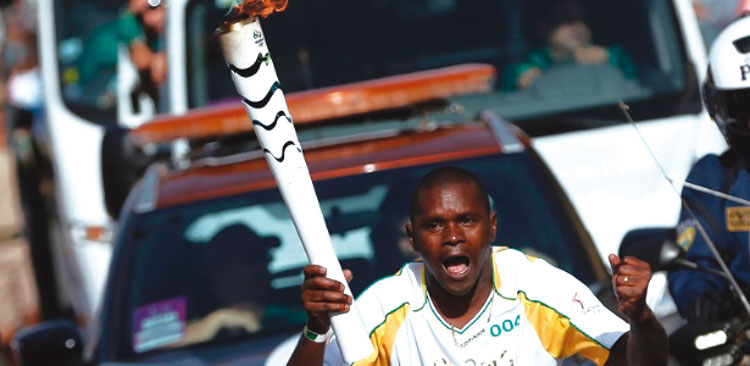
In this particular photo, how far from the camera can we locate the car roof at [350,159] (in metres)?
6.00

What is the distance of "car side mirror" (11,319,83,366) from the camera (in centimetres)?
587

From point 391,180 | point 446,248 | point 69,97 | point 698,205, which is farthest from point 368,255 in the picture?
point 69,97

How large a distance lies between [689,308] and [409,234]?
3.52 feet

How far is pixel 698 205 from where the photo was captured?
5.05m

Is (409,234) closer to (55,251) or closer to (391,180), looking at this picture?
(391,180)

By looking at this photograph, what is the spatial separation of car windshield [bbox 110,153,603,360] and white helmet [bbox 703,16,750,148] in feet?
2.39

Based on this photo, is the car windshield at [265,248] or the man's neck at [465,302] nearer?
the man's neck at [465,302]

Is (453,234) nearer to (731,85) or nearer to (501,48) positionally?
Answer: (731,85)

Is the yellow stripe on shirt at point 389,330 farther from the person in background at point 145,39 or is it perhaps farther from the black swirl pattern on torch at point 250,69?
the person in background at point 145,39

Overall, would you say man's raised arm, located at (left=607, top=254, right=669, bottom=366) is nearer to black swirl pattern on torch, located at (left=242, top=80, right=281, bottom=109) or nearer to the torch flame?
black swirl pattern on torch, located at (left=242, top=80, right=281, bottom=109)

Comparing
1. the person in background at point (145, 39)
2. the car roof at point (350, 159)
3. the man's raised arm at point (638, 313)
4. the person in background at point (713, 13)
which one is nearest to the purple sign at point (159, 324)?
the car roof at point (350, 159)

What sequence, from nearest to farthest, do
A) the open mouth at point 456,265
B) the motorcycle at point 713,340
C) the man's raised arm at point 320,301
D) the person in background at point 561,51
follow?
the man's raised arm at point 320,301 < the open mouth at point 456,265 < the motorcycle at point 713,340 < the person in background at point 561,51

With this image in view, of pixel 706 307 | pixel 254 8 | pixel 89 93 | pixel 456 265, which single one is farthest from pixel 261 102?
pixel 89 93

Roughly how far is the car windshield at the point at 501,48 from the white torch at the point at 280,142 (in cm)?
431
